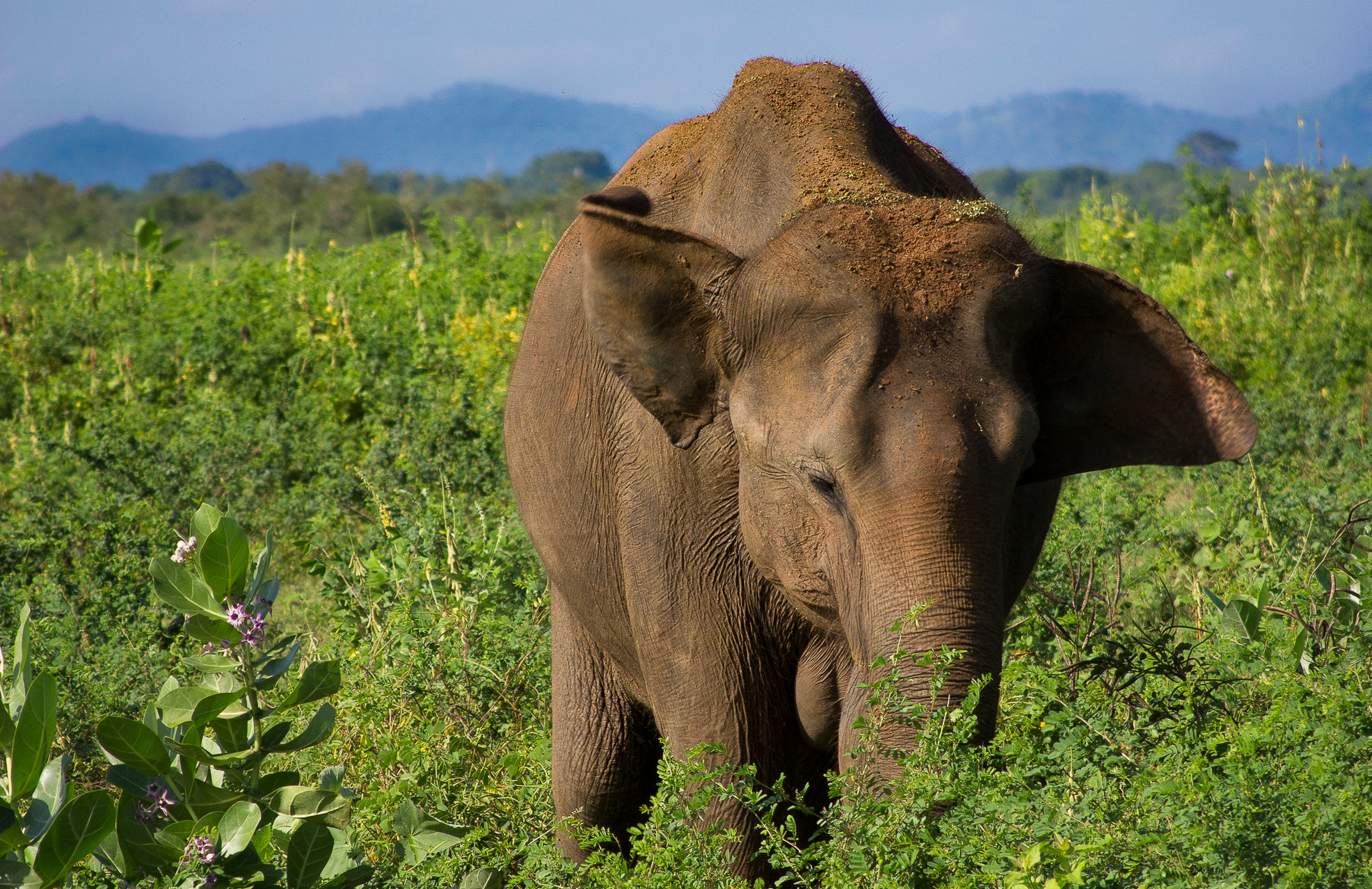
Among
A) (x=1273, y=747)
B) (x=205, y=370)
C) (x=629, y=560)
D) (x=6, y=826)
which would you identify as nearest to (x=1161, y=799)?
(x=1273, y=747)

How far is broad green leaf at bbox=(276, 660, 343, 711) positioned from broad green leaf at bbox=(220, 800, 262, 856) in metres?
0.24

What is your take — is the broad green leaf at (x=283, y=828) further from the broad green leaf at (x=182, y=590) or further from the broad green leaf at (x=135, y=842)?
the broad green leaf at (x=182, y=590)

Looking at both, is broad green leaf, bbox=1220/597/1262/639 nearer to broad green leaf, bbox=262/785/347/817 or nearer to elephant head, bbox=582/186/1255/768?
elephant head, bbox=582/186/1255/768

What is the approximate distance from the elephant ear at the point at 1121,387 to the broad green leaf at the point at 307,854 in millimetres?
1790

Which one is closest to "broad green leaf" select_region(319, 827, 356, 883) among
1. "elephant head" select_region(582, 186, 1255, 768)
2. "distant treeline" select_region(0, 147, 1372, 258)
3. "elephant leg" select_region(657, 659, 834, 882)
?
"elephant leg" select_region(657, 659, 834, 882)

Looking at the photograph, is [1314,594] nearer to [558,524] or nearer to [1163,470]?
[558,524]

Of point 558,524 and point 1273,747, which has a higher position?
point 558,524

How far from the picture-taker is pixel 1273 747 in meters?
2.73

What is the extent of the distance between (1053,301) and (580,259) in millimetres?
1172

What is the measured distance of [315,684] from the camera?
2.90 meters

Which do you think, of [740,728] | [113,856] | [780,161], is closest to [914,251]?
[780,161]

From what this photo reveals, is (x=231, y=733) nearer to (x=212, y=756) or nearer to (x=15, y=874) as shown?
(x=212, y=756)

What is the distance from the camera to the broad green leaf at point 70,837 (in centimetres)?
243

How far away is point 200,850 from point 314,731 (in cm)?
46
